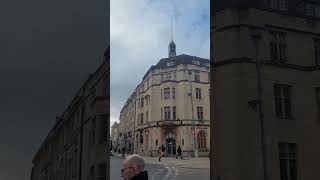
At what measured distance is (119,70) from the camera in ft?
8.93

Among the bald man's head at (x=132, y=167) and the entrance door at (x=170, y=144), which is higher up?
the entrance door at (x=170, y=144)

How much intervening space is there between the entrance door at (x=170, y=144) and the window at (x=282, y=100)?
0.68 metres

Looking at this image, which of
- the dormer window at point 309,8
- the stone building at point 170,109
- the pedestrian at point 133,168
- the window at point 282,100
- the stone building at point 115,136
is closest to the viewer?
the pedestrian at point 133,168

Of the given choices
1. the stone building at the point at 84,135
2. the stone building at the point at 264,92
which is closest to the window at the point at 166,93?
the stone building at the point at 264,92

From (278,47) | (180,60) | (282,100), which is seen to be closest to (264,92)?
(282,100)

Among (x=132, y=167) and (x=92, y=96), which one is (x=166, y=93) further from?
(x=132, y=167)

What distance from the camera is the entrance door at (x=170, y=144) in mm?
2836

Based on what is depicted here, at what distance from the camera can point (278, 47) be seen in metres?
3.12

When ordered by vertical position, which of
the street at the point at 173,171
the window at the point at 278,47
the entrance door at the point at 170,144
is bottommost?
the street at the point at 173,171

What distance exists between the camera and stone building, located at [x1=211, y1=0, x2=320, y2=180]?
292 cm

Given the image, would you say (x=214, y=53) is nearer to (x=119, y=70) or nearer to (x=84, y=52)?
(x=119, y=70)

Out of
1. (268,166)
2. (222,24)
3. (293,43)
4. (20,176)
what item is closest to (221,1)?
(222,24)

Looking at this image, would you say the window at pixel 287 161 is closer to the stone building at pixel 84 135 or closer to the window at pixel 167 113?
the window at pixel 167 113

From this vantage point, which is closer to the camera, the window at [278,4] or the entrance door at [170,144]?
the entrance door at [170,144]
